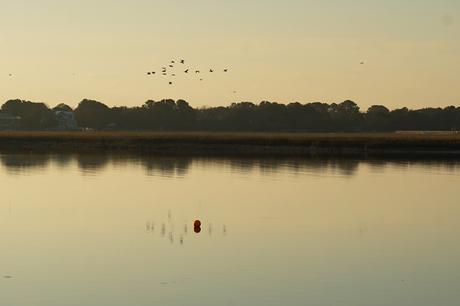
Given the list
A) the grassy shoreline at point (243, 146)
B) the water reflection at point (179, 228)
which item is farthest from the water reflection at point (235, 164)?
the water reflection at point (179, 228)

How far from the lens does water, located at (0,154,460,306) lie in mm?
22562

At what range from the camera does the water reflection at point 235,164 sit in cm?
6432

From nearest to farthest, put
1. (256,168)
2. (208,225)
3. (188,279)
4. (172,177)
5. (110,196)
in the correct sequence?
1. (188,279)
2. (208,225)
3. (110,196)
4. (172,177)
5. (256,168)

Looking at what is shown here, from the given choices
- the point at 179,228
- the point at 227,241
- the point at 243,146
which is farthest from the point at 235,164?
the point at 227,241

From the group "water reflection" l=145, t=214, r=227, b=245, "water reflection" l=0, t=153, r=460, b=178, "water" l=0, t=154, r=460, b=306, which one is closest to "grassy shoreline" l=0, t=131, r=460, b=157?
"water reflection" l=0, t=153, r=460, b=178

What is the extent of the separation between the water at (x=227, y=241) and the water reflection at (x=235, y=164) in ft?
26.8

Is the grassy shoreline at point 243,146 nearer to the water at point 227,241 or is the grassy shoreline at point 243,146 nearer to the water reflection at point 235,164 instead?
the water reflection at point 235,164

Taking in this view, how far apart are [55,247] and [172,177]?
2948 cm

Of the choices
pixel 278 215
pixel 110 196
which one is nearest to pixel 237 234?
pixel 278 215

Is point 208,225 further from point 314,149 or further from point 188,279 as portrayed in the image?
point 314,149

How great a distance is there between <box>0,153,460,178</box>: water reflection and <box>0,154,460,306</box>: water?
818 cm

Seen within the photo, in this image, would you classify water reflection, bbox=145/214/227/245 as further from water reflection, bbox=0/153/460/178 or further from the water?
water reflection, bbox=0/153/460/178

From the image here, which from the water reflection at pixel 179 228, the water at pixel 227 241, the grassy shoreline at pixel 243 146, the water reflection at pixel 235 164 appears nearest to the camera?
the water at pixel 227 241

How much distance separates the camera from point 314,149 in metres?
103
